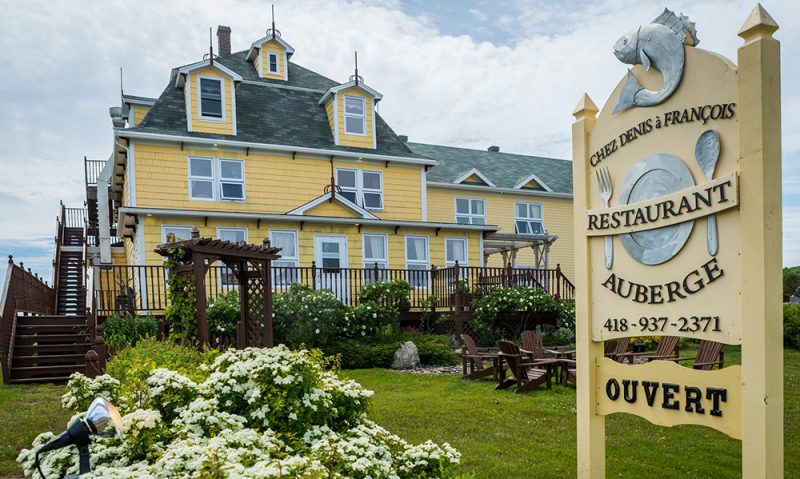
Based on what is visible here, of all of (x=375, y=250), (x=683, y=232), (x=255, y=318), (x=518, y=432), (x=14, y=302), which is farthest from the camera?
(x=375, y=250)

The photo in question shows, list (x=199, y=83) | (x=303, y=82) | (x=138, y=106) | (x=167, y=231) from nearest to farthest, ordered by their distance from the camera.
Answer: (x=167, y=231), (x=199, y=83), (x=138, y=106), (x=303, y=82)

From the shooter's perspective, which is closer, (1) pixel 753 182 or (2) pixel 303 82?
(1) pixel 753 182

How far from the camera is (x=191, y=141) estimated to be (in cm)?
1919

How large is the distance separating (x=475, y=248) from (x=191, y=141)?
11.1m

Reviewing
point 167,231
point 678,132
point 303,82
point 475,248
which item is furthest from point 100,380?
point 303,82

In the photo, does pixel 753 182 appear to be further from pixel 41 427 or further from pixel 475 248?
pixel 475 248

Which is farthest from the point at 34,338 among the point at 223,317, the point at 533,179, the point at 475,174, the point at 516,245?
the point at 533,179

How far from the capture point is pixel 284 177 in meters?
20.9

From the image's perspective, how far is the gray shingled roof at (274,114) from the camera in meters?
19.8

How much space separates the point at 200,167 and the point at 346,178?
523cm

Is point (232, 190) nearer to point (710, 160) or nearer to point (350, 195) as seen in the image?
point (350, 195)

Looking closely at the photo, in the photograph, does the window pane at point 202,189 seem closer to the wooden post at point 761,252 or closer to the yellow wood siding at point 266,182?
the yellow wood siding at point 266,182

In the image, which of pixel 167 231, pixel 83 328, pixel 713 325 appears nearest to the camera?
pixel 713 325

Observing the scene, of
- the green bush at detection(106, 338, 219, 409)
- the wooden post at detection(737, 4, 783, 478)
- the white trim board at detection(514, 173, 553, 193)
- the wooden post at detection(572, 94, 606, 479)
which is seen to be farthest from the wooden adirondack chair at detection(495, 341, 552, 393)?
the white trim board at detection(514, 173, 553, 193)
